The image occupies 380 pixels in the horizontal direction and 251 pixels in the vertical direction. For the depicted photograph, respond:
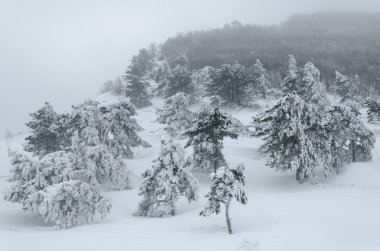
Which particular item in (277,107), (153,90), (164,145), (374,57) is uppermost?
(374,57)

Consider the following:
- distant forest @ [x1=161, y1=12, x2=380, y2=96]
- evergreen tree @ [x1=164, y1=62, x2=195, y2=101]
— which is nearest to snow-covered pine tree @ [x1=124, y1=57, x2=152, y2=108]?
evergreen tree @ [x1=164, y1=62, x2=195, y2=101]

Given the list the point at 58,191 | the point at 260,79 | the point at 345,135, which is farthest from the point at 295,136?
the point at 260,79

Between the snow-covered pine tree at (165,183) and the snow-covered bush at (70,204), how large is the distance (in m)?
3.35

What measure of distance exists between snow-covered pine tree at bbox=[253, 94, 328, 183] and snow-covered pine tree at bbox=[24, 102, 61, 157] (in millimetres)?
23880

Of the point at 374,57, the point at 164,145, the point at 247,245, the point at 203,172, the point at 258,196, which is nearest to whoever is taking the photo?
the point at 247,245

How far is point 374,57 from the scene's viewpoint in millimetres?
137250

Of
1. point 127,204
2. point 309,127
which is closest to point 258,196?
point 309,127

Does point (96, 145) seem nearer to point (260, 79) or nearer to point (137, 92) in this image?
point (137, 92)

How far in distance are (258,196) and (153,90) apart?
→ 71805 mm

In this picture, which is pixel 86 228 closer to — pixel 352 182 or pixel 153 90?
pixel 352 182

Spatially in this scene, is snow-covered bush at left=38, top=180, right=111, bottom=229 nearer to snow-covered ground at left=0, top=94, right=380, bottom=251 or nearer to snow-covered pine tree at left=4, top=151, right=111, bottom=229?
snow-covered pine tree at left=4, top=151, right=111, bottom=229

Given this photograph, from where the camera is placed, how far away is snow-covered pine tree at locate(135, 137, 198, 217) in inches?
1217

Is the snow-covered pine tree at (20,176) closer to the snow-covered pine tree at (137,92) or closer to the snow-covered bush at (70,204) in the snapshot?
the snow-covered bush at (70,204)

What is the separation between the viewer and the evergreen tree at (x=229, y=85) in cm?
7788
